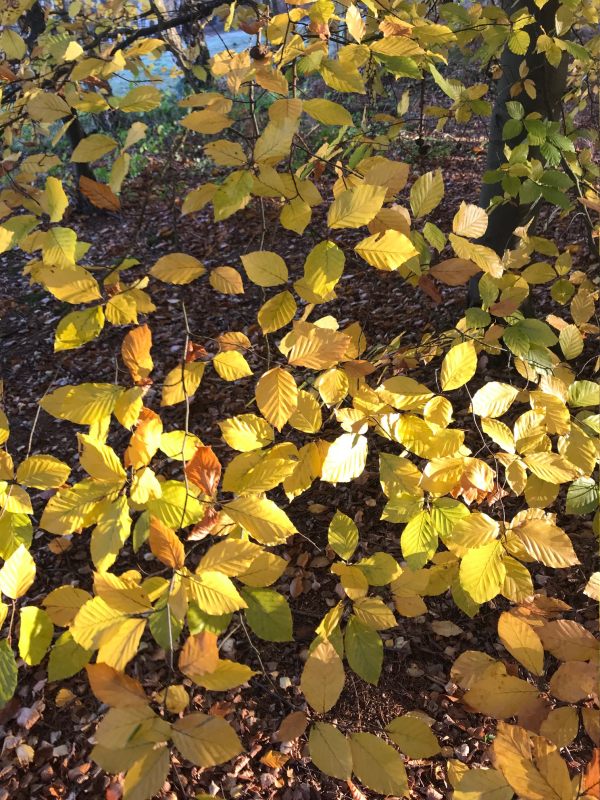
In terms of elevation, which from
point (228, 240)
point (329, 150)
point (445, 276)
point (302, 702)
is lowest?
point (302, 702)

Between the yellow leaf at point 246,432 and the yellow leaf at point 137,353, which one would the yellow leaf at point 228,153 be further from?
the yellow leaf at point 246,432

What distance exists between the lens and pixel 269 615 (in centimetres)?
97

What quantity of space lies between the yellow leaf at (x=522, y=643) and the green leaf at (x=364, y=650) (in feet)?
0.78

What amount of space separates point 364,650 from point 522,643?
29cm

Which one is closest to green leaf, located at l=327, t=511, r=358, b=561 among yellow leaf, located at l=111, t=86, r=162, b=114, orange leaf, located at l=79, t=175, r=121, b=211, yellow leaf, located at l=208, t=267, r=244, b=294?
yellow leaf, located at l=208, t=267, r=244, b=294

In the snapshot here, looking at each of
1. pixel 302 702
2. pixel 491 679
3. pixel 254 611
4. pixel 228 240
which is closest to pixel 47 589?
pixel 302 702

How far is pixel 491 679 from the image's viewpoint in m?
0.88

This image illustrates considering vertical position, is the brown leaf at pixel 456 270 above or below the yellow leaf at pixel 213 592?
above

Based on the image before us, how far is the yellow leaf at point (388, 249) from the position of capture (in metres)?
0.86

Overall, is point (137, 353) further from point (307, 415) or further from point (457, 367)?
point (457, 367)

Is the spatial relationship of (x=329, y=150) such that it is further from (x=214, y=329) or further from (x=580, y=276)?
(x=214, y=329)

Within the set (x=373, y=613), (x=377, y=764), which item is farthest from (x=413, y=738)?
(x=373, y=613)

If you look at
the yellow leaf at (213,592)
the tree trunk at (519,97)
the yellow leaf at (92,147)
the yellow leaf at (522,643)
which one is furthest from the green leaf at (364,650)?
the tree trunk at (519,97)

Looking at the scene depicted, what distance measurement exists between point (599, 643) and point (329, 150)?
1.13m
